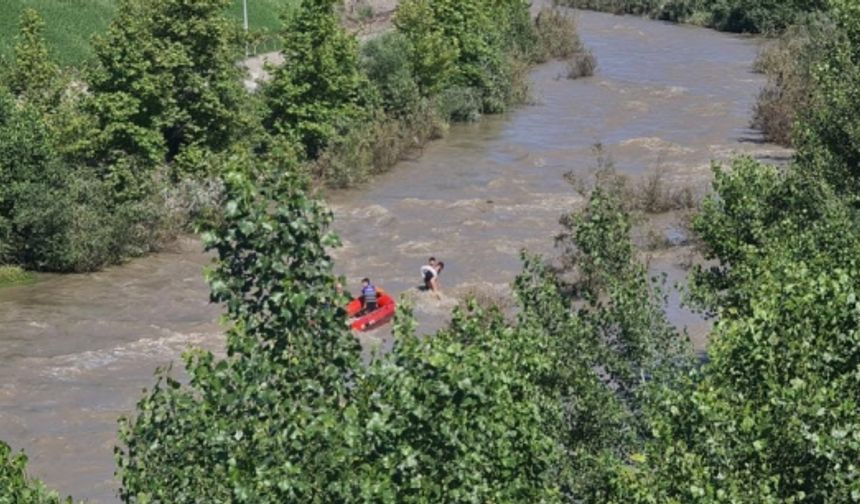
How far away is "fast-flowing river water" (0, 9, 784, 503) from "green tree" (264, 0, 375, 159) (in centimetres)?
260

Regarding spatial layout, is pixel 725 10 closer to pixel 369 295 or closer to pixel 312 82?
pixel 312 82

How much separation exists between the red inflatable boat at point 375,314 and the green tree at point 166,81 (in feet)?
32.9

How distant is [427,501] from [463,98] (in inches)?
1976

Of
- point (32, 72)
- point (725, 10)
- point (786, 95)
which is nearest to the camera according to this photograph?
point (32, 72)

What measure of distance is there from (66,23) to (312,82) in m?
18.4

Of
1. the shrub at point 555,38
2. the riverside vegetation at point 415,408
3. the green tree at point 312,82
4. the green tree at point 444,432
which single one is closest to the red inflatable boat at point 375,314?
the green tree at point 312,82

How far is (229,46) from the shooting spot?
45.2 metres

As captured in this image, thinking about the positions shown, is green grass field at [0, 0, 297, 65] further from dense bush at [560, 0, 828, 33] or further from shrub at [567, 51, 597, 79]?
dense bush at [560, 0, 828, 33]

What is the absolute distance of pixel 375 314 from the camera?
1401 inches

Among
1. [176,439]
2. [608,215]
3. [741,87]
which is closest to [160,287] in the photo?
[608,215]

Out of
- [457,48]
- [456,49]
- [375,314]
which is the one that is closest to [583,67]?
[457,48]

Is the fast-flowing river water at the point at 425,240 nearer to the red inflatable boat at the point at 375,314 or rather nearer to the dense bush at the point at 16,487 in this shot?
the red inflatable boat at the point at 375,314

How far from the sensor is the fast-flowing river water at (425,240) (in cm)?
3078

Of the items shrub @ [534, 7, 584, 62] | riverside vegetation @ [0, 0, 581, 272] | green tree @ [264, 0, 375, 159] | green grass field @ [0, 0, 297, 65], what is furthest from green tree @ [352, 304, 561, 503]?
shrub @ [534, 7, 584, 62]
